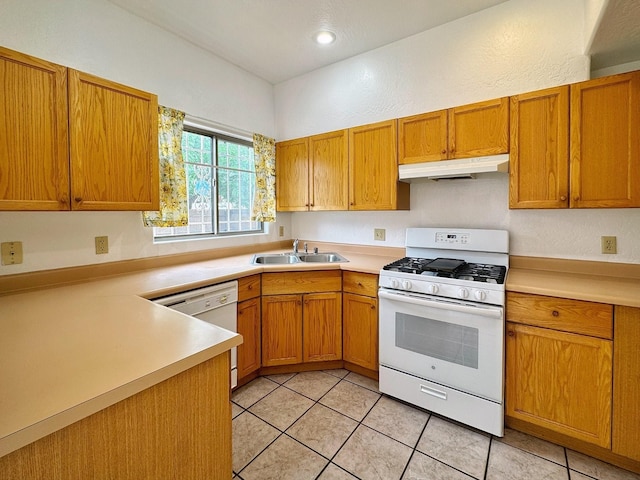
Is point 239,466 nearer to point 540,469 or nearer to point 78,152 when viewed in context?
point 540,469

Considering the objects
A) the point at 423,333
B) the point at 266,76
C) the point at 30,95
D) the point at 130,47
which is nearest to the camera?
the point at 30,95

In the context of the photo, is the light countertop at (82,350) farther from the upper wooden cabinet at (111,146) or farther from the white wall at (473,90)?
the white wall at (473,90)

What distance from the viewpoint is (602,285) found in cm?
176

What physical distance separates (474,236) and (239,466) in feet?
6.87

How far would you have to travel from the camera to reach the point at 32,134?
1484 mm

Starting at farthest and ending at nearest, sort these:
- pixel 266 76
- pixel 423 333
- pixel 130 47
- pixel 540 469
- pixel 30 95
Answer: pixel 266 76, pixel 130 47, pixel 423 333, pixel 540 469, pixel 30 95

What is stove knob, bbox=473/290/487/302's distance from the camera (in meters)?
1.80

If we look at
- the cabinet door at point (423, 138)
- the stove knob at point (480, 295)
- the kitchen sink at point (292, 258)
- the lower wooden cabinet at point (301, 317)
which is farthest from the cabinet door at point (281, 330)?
the cabinet door at point (423, 138)

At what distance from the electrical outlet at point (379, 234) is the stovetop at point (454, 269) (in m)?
0.52

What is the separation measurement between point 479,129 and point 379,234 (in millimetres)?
1179

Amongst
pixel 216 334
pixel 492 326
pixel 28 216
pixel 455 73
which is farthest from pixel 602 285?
pixel 28 216

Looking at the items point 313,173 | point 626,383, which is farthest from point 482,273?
point 313,173

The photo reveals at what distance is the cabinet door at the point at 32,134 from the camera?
1.41 meters

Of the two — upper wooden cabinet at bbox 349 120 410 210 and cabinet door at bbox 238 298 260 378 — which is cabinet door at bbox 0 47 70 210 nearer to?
cabinet door at bbox 238 298 260 378
